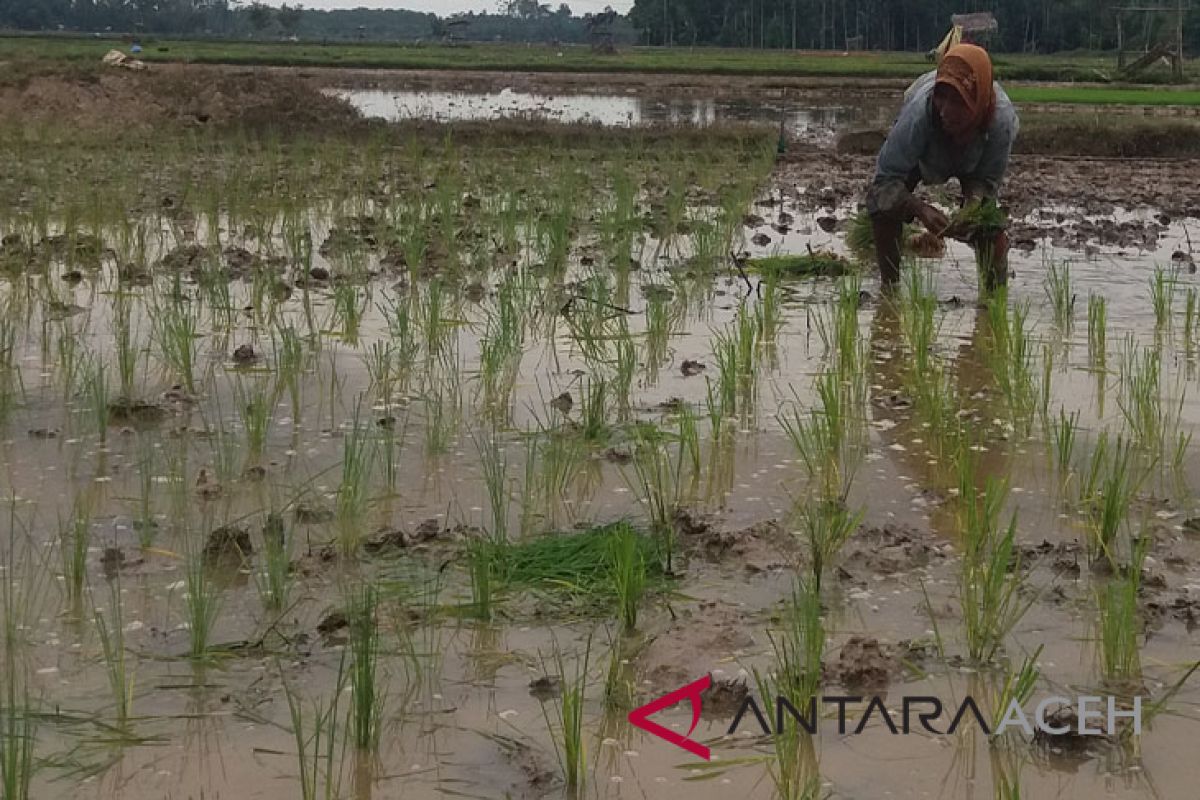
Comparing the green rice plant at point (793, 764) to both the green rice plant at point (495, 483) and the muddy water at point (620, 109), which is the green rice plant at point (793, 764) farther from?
the muddy water at point (620, 109)

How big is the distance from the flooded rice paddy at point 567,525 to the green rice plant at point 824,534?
12 millimetres

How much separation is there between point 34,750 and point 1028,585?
66.3 inches

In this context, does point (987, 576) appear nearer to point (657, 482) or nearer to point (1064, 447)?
point (657, 482)

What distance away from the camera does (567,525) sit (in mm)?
3094

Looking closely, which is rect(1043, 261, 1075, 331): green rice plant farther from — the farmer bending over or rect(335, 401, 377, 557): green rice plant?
rect(335, 401, 377, 557): green rice plant

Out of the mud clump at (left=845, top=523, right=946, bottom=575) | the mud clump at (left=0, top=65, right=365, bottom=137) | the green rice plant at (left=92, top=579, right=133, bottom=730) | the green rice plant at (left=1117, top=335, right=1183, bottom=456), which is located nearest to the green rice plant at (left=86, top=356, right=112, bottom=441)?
the green rice plant at (left=92, top=579, right=133, bottom=730)

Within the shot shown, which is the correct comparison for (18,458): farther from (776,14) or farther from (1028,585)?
(776,14)

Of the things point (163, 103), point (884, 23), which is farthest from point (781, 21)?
point (163, 103)

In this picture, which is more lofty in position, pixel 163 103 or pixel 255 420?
pixel 163 103

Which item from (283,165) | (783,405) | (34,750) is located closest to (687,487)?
(783,405)

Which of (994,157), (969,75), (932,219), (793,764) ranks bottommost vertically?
(793,764)

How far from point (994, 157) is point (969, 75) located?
45 cm

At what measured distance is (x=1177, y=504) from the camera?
10.7 feet

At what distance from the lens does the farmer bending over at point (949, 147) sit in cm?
545
